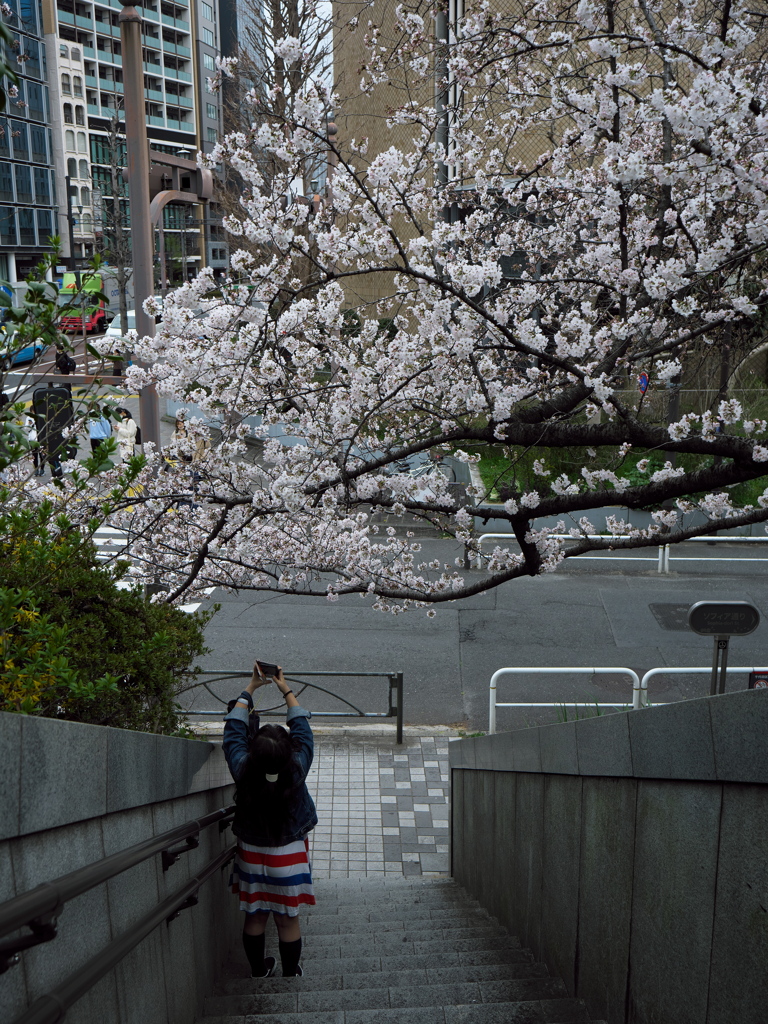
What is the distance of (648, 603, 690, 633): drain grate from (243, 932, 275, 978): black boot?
904 centimetres

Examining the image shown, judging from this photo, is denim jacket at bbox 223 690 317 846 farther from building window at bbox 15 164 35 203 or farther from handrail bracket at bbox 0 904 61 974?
building window at bbox 15 164 35 203

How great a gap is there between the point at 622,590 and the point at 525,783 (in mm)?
9399

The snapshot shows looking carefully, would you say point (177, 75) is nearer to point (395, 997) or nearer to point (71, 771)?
point (395, 997)

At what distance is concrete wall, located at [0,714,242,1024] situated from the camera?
6.62ft

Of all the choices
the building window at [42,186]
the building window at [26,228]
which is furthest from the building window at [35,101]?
the building window at [26,228]

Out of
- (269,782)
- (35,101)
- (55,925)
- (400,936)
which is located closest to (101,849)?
(55,925)

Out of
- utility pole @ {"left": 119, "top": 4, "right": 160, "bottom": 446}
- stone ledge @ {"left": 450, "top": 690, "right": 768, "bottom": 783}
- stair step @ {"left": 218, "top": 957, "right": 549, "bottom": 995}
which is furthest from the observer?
utility pole @ {"left": 119, "top": 4, "right": 160, "bottom": 446}

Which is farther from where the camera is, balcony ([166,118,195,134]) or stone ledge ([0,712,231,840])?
balcony ([166,118,195,134])

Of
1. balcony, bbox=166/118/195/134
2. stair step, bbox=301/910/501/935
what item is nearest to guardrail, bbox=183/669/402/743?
stair step, bbox=301/910/501/935

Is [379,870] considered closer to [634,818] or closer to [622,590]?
[634,818]

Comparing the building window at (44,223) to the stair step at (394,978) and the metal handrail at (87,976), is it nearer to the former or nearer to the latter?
the stair step at (394,978)

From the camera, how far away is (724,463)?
14.4 ft

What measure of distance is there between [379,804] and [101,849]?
6.18 m

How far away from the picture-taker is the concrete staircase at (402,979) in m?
3.29
